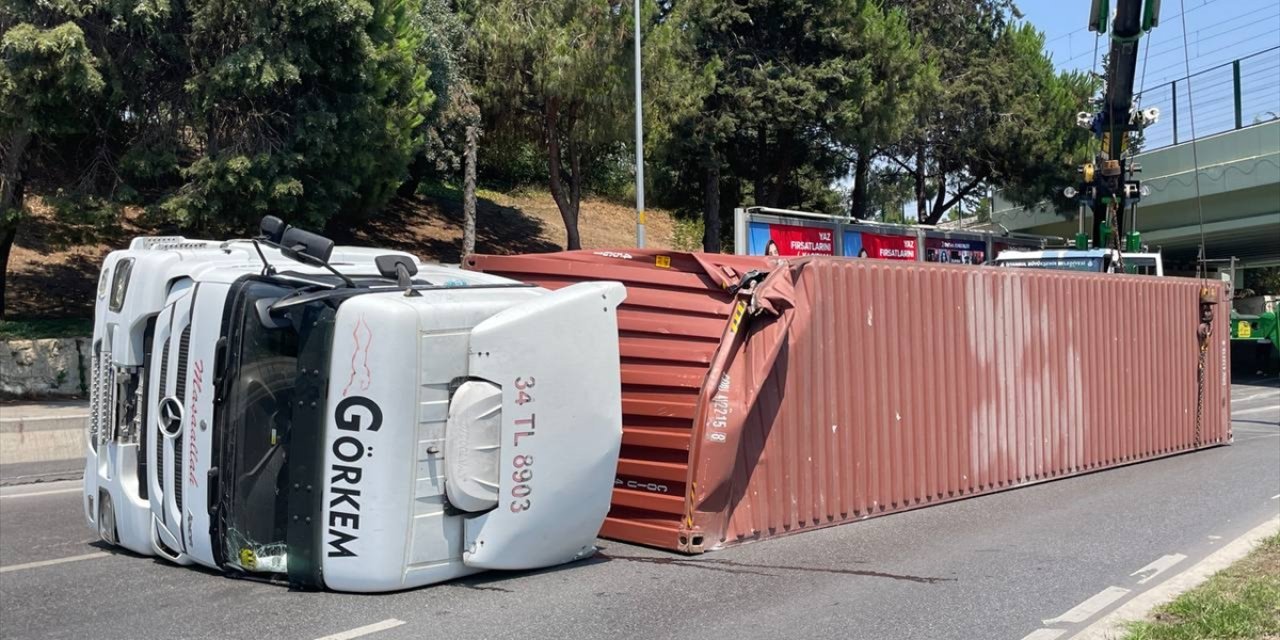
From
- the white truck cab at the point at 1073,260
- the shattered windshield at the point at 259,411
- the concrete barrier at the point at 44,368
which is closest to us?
the shattered windshield at the point at 259,411

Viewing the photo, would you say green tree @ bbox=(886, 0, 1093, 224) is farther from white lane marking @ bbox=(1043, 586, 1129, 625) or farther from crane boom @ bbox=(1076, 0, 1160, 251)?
white lane marking @ bbox=(1043, 586, 1129, 625)

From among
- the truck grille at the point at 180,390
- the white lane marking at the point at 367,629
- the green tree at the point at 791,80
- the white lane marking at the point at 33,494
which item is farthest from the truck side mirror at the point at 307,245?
the green tree at the point at 791,80

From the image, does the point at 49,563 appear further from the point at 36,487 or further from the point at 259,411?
the point at 36,487

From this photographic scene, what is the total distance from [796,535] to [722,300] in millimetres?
1870

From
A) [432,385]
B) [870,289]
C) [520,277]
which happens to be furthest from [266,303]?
[870,289]

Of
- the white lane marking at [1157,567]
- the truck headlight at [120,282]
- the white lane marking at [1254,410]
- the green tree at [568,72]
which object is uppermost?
the green tree at [568,72]

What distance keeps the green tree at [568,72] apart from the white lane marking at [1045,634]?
655 inches

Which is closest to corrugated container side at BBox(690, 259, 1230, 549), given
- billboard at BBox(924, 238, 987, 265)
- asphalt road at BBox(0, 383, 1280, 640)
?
asphalt road at BBox(0, 383, 1280, 640)

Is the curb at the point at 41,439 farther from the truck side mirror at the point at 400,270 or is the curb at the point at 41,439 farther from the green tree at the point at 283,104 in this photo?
the truck side mirror at the point at 400,270

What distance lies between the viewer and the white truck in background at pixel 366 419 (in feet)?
18.0

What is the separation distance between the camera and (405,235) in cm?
2817

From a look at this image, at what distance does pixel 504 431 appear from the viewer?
18.6 ft

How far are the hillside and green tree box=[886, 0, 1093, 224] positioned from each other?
34.2 ft

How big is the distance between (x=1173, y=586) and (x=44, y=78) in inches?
564
